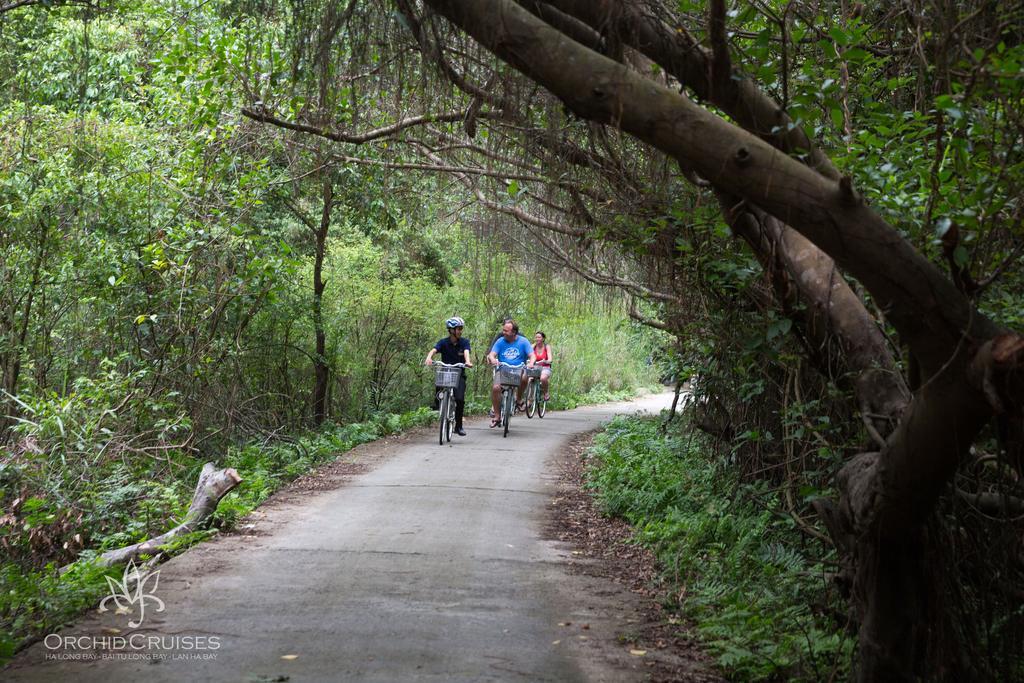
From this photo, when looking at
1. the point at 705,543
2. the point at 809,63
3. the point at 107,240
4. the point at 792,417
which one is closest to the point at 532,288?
the point at 107,240

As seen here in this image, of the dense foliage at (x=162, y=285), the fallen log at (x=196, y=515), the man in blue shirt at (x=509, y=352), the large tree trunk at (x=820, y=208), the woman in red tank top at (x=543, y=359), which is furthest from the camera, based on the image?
the woman in red tank top at (x=543, y=359)

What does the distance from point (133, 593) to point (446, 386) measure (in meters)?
8.98

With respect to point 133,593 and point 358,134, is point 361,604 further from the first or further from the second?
point 358,134

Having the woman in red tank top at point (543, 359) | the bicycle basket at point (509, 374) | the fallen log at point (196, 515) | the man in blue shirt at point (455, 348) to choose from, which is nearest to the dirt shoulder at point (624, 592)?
the fallen log at point (196, 515)

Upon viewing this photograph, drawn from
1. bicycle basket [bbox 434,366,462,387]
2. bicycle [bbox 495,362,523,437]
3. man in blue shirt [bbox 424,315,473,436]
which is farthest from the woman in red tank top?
bicycle basket [bbox 434,366,462,387]

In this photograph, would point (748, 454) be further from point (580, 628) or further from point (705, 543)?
point (580, 628)

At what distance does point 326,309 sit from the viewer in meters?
18.7

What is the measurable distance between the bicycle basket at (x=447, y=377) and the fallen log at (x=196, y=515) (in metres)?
5.99

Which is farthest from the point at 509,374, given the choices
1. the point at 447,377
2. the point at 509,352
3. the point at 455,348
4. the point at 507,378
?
the point at 447,377

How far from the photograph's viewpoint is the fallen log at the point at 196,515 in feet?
27.4

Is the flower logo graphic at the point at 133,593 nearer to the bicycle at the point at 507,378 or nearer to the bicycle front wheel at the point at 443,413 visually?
the bicycle front wheel at the point at 443,413

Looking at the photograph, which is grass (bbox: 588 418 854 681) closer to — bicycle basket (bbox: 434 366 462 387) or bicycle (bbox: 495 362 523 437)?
bicycle basket (bbox: 434 366 462 387)

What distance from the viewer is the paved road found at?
5.37 m

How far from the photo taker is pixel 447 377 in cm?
1549
